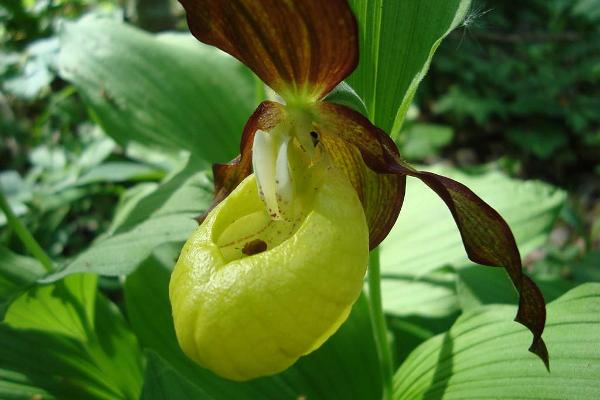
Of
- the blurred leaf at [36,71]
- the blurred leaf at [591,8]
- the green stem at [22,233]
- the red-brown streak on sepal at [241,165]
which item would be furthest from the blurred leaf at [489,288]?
the blurred leaf at [36,71]

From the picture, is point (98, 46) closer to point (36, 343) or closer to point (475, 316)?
point (36, 343)

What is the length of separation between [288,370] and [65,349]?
0.45m

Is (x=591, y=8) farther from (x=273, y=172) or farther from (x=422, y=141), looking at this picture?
(x=273, y=172)

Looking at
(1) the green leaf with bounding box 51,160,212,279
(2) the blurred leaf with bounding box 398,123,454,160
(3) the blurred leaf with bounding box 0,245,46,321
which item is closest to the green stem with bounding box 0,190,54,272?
(3) the blurred leaf with bounding box 0,245,46,321

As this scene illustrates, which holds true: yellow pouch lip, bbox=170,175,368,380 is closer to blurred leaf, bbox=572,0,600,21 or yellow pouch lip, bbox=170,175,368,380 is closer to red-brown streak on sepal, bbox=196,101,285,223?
red-brown streak on sepal, bbox=196,101,285,223

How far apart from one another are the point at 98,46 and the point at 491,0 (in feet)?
8.56

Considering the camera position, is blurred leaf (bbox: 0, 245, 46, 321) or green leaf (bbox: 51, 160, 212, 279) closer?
green leaf (bbox: 51, 160, 212, 279)

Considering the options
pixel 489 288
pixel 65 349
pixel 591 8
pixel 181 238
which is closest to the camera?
pixel 181 238

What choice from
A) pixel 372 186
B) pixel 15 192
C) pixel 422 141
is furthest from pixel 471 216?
pixel 422 141

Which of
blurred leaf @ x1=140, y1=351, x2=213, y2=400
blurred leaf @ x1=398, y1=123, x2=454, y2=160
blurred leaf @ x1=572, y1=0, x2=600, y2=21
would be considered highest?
blurred leaf @ x1=572, y1=0, x2=600, y2=21

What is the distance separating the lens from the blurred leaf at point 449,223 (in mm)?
1356

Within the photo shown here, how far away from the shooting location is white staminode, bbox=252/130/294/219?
790 mm

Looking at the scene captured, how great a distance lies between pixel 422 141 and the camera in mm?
2705

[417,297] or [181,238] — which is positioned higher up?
[181,238]
